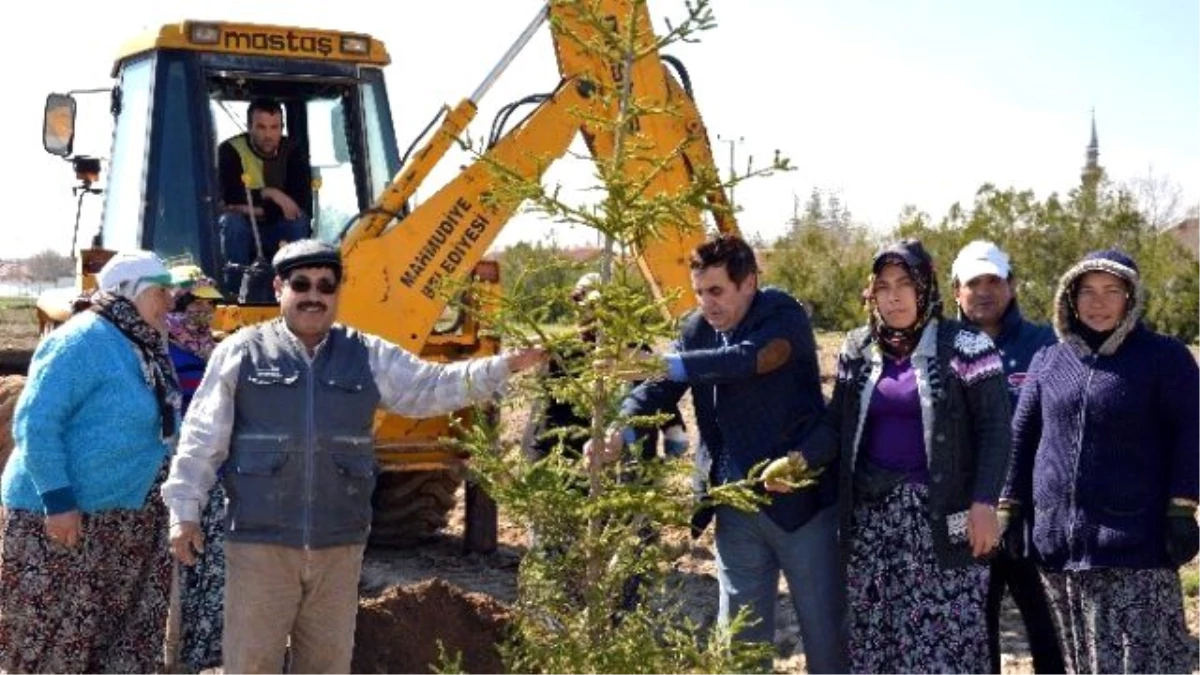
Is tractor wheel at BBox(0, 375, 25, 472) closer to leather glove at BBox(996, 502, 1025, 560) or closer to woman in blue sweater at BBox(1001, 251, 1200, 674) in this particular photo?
leather glove at BBox(996, 502, 1025, 560)

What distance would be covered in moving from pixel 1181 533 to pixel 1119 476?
260mm

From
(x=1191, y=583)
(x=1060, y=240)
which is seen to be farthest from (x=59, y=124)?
(x=1060, y=240)

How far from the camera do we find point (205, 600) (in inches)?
240

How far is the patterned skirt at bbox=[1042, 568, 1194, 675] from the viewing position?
15.8 feet

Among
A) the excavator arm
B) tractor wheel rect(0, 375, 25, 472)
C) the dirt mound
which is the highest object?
the excavator arm

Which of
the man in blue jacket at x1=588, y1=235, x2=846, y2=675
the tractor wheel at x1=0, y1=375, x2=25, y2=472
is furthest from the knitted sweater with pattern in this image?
the tractor wheel at x1=0, y1=375, x2=25, y2=472

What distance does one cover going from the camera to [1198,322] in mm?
26438

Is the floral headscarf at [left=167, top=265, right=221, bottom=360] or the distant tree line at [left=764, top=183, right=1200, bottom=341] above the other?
the distant tree line at [left=764, top=183, right=1200, bottom=341]

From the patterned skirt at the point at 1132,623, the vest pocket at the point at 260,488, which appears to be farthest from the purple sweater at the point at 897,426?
the vest pocket at the point at 260,488

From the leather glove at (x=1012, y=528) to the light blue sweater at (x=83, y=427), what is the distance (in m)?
2.99

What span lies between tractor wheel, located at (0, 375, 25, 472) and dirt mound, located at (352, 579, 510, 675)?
445 centimetres

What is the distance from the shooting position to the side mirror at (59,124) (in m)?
8.14

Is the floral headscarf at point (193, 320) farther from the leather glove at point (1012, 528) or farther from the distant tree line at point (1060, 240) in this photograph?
the distant tree line at point (1060, 240)

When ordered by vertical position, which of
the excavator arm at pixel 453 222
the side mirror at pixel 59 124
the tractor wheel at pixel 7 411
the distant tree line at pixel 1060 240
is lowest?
the tractor wheel at pixel 7 411
